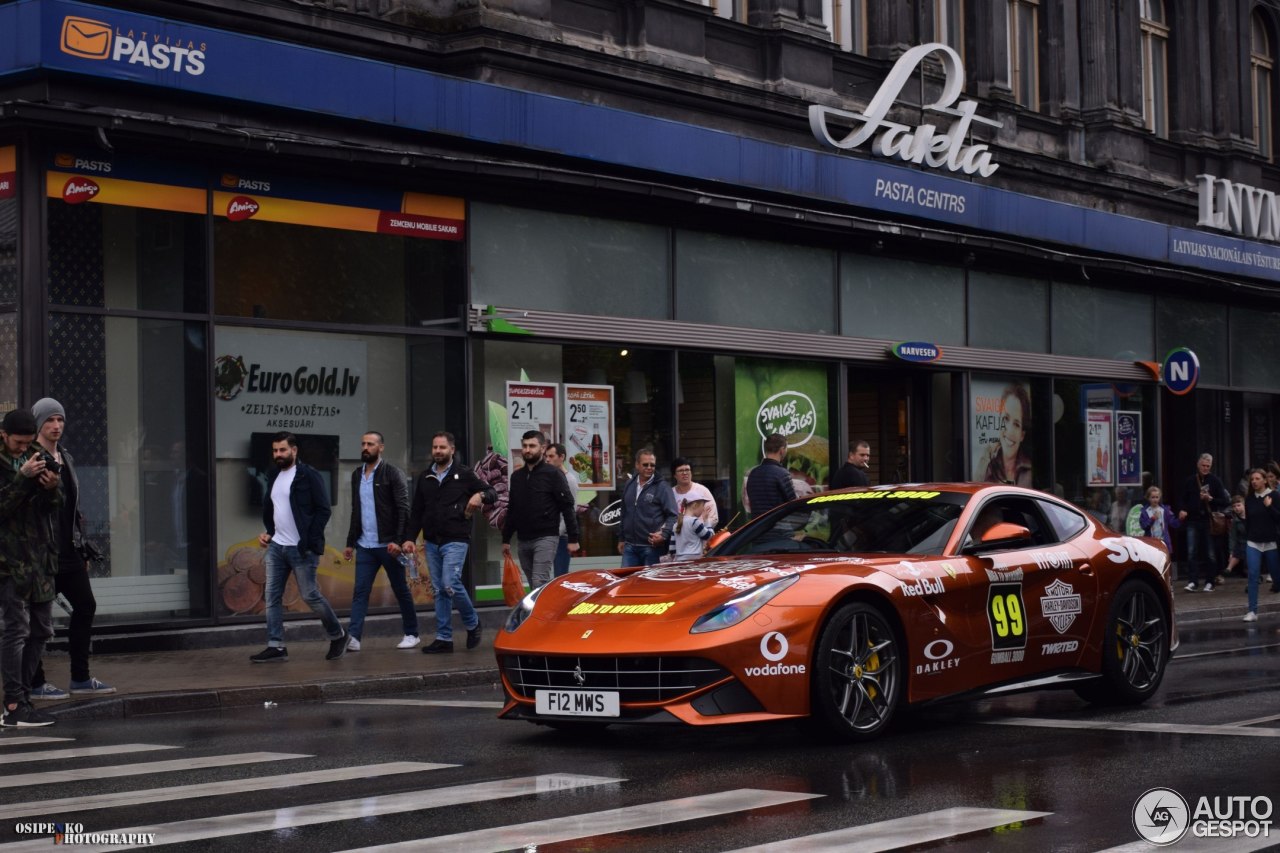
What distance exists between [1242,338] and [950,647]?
23.7 metres

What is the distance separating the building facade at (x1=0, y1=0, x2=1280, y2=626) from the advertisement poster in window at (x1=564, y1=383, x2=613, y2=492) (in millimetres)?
43

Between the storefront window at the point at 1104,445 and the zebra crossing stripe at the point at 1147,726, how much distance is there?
56.2ft

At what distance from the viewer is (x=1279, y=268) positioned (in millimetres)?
31141

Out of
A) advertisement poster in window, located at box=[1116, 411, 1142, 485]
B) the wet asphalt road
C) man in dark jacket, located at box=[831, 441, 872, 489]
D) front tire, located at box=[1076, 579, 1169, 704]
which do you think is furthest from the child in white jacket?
advertisement poster in window, located at box=[1116, 411, 1142, 485]

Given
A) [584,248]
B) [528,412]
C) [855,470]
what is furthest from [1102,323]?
[528,412]

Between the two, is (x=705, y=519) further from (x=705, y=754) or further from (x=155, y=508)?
(x=705, y=754)

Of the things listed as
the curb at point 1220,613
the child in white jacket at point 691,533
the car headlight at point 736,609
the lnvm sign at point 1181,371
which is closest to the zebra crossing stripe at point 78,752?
the car headlight at point 736,609

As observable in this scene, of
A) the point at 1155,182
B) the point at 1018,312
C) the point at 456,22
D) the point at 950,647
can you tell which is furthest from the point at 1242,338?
the point at 950,647

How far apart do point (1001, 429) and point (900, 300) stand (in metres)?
3.19

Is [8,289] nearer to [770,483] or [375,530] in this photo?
[375,530]

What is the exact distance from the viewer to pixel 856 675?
345 inches

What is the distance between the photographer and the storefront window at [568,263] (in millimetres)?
18359

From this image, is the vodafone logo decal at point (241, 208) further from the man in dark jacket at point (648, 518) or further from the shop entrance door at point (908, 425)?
the shop entrance door at point (908, 425)

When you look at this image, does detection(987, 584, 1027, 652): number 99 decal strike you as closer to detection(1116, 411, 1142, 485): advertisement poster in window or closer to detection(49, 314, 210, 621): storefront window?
detection(49, 314, 210, 621): storefront window
